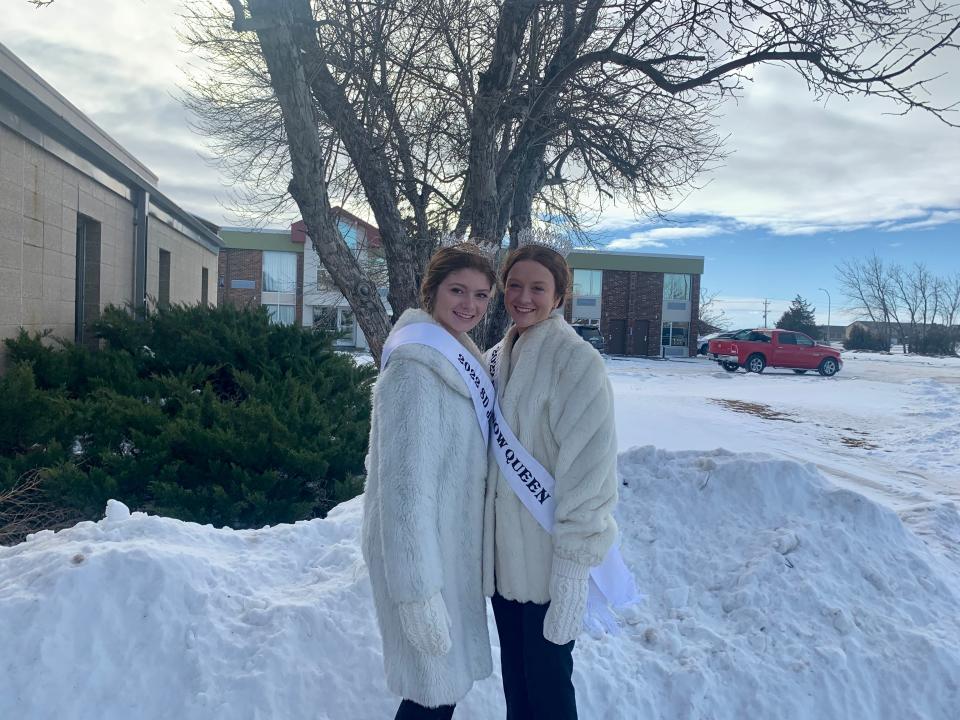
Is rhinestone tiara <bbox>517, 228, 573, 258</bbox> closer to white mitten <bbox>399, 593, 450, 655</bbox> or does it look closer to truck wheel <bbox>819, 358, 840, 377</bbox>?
white mitten <bbox>399, 593, 450, 655</bbox>

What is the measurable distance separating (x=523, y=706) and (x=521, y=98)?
4.55m

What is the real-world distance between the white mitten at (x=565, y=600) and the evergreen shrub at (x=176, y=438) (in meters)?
4.03

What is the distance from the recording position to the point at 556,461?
7.04 feet

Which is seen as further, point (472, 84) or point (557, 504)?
point (472, 84)

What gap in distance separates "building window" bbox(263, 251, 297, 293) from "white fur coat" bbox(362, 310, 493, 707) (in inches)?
1433

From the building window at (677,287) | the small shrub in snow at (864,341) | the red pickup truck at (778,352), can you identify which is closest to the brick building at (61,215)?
the red pickup truck at (778,352)

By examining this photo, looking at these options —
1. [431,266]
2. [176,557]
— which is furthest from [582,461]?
[176,557]

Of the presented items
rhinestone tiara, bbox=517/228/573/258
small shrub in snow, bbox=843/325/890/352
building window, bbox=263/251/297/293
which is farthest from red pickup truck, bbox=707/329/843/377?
small shrub in snow, bbox=843/325/890/352

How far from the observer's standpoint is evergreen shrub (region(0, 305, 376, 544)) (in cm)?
549

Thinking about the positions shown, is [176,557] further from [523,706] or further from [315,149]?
[315,149]

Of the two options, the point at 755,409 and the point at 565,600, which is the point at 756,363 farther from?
the point at 565,600

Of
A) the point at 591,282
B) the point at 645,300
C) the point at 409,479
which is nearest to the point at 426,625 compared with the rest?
the point at 409,479

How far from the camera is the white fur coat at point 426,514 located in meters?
1.93

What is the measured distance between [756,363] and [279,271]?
25.2 m
